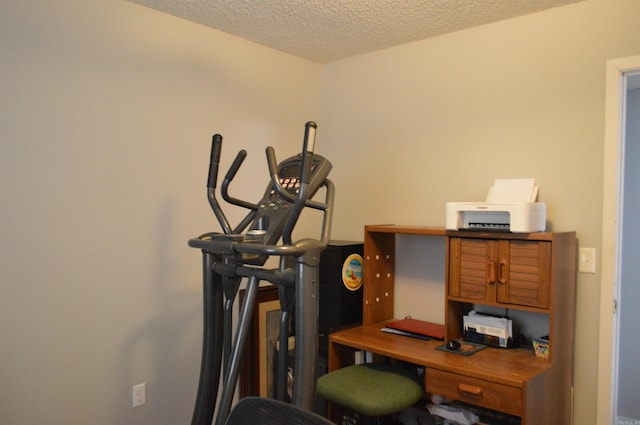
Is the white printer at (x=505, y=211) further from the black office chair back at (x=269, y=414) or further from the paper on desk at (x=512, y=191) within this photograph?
the black office chair back at (x=269, y=414)

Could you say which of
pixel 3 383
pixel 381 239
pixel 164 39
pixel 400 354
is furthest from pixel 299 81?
pixel 3 383

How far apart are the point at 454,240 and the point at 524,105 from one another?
0.80 meters

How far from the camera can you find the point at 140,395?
2473 millimetres

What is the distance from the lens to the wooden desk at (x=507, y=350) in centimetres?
194

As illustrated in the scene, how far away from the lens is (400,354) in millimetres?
2248

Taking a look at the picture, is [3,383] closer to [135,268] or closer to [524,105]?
[135,268]

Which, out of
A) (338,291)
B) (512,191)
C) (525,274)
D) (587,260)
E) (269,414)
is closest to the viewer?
(269,414)

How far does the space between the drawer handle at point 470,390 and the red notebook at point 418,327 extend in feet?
1.47

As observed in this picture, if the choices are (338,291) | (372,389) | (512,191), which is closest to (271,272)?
(372,389)

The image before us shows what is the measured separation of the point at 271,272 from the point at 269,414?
84cm

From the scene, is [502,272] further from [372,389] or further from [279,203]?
[279,203]

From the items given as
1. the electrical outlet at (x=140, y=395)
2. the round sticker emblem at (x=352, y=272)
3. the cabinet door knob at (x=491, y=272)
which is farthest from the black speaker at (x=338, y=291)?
the electrical outlet at (x=140, y=395)

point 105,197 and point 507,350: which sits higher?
point 105,197

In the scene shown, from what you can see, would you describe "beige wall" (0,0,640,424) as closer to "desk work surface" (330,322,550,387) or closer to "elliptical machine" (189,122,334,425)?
"desk work surface" (330,322,550,387)
